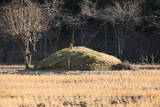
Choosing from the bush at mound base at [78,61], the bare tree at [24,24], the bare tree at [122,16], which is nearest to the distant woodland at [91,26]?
the bare tree at [122,16]

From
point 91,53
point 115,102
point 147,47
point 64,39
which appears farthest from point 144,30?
point 115,102

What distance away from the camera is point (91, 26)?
5012 centimetres

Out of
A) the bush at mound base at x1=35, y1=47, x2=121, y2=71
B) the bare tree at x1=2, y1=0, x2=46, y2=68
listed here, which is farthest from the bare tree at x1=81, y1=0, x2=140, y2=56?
the bush at mound base at x1=35, y1=47, x2=121, y2=71

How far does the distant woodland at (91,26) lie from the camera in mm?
41562

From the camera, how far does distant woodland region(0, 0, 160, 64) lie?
41.6m

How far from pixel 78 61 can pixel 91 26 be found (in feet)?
80.1

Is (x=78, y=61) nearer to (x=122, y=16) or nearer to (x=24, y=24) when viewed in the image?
(x=24, y=24)

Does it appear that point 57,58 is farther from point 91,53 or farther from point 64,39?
point 64,39

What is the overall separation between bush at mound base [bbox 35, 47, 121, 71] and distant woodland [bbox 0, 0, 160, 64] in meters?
10.9

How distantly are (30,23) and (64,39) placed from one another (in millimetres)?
15832

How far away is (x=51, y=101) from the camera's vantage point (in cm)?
1219

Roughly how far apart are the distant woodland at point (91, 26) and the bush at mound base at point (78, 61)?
430 inches

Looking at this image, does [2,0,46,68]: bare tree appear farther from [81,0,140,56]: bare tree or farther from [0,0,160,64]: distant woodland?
[81,0,140,56]: bare tree

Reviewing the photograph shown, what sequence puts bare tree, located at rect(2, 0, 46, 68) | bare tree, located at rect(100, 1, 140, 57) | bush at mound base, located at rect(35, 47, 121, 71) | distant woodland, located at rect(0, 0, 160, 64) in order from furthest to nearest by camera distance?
bare tree, located at rect(100, 1, 140, 57) < distant woodland, located at rect(0, 0, 160, 64) < bare tree, located at rect(2, 0, 46, 68) < bush at mound base, located at rect(35, 47, 121, 71)
